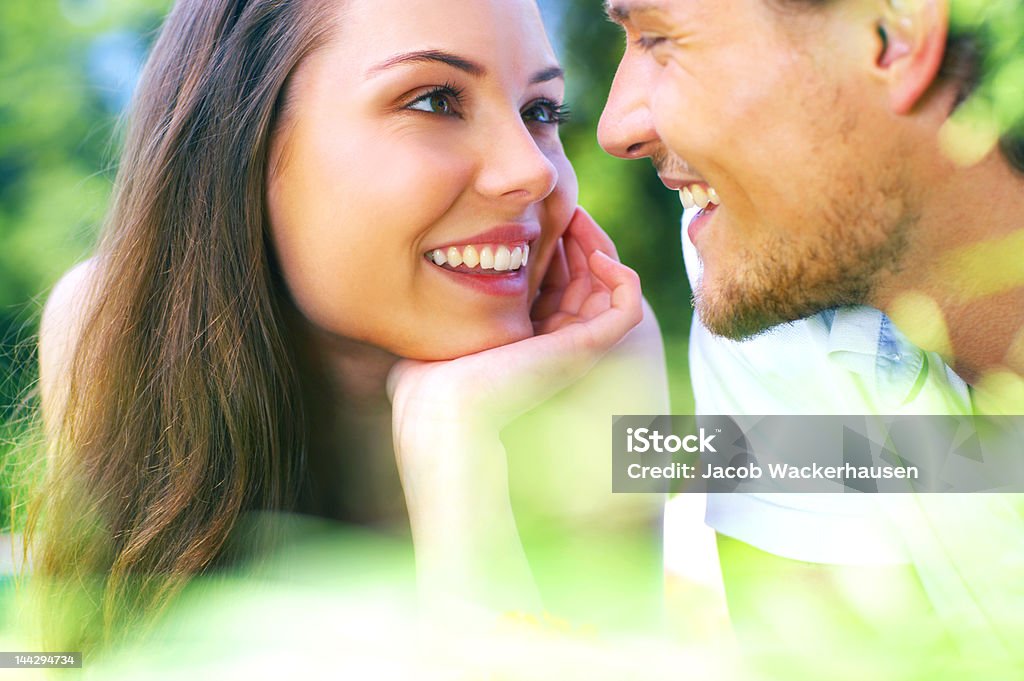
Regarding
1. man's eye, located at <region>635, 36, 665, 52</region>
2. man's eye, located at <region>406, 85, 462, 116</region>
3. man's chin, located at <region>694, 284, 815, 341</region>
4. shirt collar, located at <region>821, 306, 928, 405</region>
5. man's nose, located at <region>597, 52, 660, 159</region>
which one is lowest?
shirt collar, located at <region>821, 306, 928, 405</region>

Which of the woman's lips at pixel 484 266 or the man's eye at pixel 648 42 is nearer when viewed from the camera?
the man's eye at pixel 648 42

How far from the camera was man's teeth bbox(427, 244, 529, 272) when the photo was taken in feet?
Result: 4.27

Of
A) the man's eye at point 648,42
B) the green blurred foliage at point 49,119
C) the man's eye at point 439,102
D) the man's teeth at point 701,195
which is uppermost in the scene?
the green blurred foliage at point 49,119

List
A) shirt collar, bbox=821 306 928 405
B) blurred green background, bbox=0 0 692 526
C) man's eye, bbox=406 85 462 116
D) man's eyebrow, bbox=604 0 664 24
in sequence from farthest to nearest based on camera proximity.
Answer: blurred green background, bbox=0 0 692 526 < shirt collar, bbox=821 306 928 405 < man's eye, bbox=406 85 462 116 < man's eyebrow, bbox=604 0 664 24

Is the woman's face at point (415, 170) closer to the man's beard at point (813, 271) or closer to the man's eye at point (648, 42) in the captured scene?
the man's eye at point (648, 42)

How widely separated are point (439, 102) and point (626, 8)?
0.29 metres

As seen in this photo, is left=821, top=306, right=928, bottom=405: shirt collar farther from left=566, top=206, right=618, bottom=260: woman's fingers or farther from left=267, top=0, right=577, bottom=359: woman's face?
left=267, top=0, right=577, bottom=359: woman's face

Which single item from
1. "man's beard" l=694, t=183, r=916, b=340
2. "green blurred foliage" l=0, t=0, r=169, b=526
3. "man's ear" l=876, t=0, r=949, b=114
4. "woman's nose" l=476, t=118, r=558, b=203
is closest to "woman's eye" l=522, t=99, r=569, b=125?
"woman's nose" l=476, t=118, r=558, b=203

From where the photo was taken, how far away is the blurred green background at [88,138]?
2.07 meters

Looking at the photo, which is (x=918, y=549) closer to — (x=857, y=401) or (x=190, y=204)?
(x=857, y=401)

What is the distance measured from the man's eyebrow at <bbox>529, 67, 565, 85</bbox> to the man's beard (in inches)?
15.4

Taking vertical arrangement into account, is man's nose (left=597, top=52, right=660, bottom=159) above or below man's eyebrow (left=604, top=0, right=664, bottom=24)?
below

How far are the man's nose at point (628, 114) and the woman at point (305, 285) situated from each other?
11 centimetres

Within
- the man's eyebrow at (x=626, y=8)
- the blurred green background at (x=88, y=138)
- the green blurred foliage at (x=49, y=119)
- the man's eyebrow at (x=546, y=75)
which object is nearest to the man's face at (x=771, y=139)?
the man's eyebrow at (x=626, y=8)
